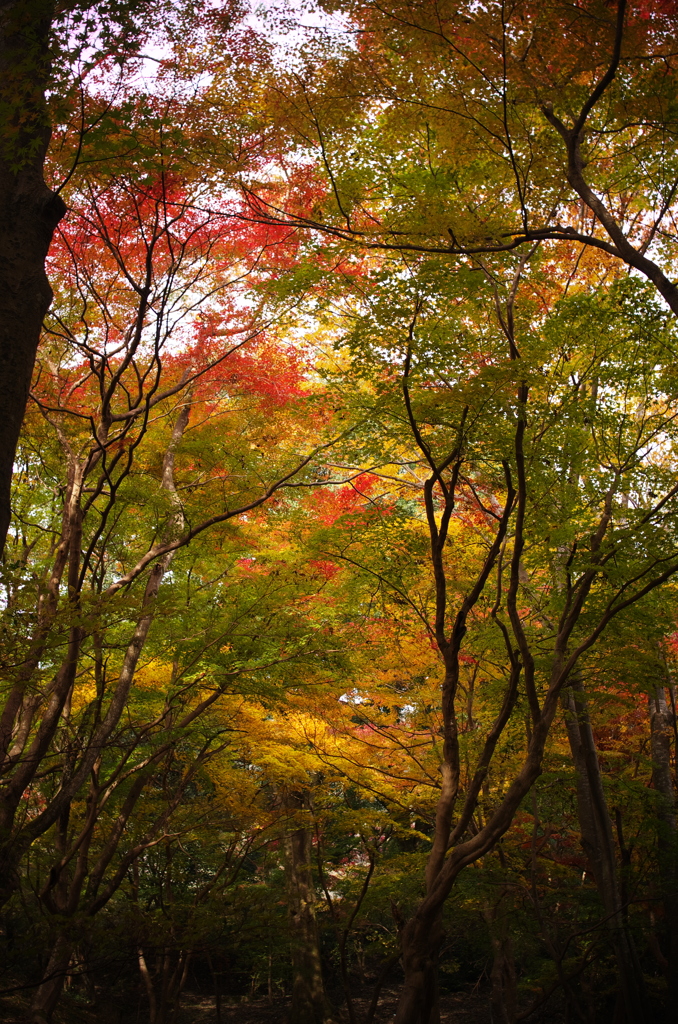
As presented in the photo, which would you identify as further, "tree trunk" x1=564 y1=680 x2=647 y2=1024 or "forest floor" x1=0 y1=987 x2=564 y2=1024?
"forest floor" x1=0 y1=987 x2=564 y2=1024

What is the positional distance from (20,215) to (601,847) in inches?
347

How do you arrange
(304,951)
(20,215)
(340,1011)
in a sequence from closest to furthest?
(20,215) < (304,951) < (340,1011)

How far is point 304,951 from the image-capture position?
1186cm

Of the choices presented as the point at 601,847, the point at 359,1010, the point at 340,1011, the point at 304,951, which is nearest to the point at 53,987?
the point at 601,847

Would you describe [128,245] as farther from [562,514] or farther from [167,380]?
[562,514]

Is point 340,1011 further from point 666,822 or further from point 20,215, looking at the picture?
point 20,215

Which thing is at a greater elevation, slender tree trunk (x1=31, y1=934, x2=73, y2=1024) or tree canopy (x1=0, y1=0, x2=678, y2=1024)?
tree canopy (x1=0, y1=0, x2=678, y2=1024)

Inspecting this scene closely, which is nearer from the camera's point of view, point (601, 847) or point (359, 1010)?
point (601, 847)

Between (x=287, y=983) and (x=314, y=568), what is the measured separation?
38.9ft

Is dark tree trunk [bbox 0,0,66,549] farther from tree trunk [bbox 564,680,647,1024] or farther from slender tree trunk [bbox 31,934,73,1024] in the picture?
tree trunk [bbox 564,680,647,1024]

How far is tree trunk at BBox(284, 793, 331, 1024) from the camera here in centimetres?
1146

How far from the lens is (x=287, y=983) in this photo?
15.8m

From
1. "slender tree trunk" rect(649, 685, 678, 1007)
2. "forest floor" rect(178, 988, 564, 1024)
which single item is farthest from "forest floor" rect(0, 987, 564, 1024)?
"slender tree trunk" rect(649, 685, 678, 1007)

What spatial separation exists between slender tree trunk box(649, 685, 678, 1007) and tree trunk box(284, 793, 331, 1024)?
5069 millimetres
